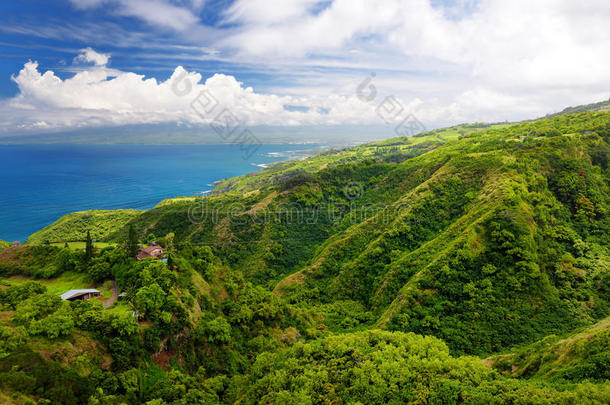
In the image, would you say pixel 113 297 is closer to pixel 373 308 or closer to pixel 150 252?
pixel 150 252

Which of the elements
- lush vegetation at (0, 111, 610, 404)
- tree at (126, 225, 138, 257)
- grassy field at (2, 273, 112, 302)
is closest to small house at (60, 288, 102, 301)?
grassy field at (2, 273, 112, 302)

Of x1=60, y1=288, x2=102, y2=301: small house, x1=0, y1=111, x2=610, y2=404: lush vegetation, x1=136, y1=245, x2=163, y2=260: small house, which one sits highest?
x1=136, y1=245, x2=163, y2=260: small house

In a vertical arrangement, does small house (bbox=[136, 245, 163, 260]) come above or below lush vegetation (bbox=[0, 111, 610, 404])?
above

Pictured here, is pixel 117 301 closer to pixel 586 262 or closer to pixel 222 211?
pixel 586 262

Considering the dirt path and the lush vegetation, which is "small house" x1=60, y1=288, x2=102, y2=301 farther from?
the lush vegetation
